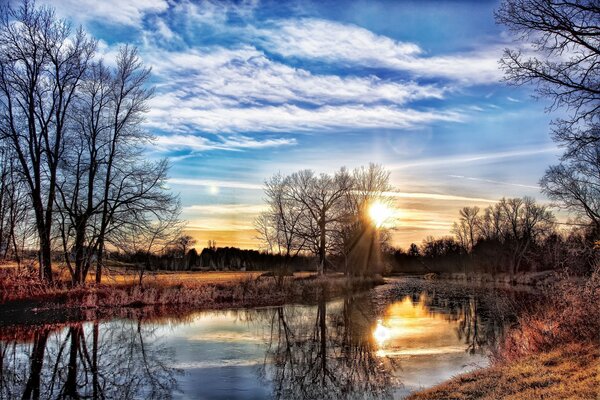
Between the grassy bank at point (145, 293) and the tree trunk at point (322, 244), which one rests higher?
Result: the tree trunk at point (322, 244)

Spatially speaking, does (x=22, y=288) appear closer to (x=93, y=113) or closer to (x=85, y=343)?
(x=85, y=343)

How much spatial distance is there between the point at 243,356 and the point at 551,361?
841 centimetres

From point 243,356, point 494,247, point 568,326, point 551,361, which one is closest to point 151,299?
point 243,356

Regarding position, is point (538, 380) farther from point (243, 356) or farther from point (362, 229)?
point (362, 229)

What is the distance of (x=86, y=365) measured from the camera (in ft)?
42.6

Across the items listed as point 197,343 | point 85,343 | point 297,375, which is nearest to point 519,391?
point 297,375

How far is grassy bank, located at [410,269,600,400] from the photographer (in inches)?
329

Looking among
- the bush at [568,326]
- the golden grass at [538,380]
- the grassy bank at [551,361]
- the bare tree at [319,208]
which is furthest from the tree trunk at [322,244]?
the golden grass at [538,380]

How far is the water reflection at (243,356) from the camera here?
10.9 meters

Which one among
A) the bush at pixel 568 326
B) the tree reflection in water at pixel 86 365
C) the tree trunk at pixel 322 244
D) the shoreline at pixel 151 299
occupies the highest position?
the tree trunk at pixel 322 244

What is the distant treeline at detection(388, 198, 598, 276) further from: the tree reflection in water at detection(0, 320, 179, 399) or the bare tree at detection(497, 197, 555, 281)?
the tree reflection in water at detection(0, 320, 179, 399)

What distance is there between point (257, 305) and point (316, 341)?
11.7 meters

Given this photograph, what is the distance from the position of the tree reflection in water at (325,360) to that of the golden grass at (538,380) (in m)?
1.85

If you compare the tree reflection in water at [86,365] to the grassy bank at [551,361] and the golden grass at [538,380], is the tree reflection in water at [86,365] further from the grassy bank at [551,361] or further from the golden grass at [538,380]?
the grassy bank at [551,361]
